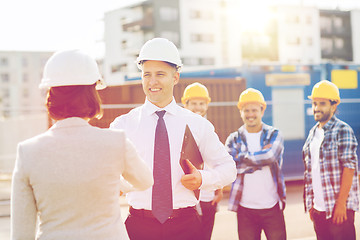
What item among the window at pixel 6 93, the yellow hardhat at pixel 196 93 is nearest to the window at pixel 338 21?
the window at pixel 6 93

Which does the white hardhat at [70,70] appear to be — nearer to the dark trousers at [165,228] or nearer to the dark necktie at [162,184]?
the dark necktie at [162,184]

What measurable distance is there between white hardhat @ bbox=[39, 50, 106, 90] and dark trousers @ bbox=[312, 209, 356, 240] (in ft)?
9.78

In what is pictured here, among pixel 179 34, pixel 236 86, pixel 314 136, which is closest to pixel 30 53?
pixel 179 34

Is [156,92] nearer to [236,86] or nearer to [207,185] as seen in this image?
[207,185]

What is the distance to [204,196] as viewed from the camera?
491 centimetres

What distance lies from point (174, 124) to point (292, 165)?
29.6 ft

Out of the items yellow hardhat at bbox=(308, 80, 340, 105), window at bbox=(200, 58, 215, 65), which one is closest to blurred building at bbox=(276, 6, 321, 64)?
window at bbox=(200, 58, 215, 65)

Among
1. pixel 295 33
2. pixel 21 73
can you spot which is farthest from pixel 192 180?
pixel 21 73

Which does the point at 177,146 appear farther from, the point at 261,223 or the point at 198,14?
the point at 198,14

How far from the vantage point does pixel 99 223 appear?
6.90ft

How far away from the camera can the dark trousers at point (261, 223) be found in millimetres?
4492

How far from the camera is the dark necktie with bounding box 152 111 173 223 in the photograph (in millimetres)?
2822

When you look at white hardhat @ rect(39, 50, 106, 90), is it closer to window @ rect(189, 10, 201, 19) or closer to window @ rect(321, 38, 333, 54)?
window @ rect(189, 10, 201, 19)

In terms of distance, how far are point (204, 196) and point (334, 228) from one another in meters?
1.33
